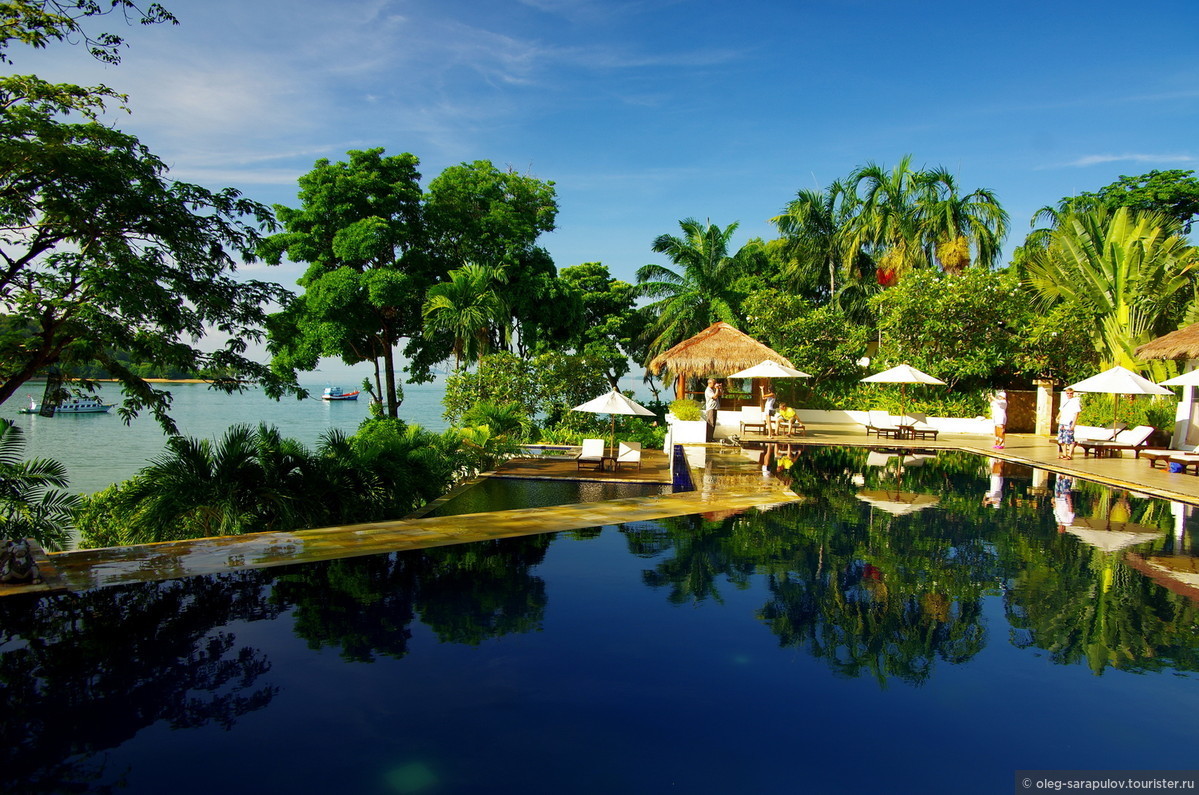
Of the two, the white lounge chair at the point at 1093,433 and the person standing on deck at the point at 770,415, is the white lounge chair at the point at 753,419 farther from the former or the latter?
the white lounge chair at the point at 1093,433

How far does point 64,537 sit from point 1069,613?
10727 millimetres

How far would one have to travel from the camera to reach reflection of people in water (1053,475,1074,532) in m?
10.5

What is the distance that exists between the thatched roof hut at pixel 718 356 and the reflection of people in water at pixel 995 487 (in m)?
7.91

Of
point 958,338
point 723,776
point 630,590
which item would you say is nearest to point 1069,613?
point 630,590

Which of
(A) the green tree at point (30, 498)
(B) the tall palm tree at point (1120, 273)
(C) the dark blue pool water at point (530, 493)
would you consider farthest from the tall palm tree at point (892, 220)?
(A) the green tree at point (30, 498)

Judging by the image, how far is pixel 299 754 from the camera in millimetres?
4156

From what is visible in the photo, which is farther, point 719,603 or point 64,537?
point 64,537

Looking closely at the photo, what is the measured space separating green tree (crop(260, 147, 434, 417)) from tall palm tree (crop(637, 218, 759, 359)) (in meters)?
10.4

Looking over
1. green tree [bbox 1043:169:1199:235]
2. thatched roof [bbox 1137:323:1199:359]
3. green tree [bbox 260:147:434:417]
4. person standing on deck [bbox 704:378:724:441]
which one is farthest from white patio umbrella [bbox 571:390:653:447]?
green tree [bbox 1043:169:1199:235]

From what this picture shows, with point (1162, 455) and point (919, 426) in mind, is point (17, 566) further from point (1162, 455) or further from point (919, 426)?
point (919, 426)

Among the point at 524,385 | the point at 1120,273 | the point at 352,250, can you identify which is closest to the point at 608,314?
the point at 352,250

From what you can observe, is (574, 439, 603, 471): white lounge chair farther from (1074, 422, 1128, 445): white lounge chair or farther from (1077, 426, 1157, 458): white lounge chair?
(1074, 422, 1128, 445): white lounge chair

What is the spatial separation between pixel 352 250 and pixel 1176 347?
2590 centimetres

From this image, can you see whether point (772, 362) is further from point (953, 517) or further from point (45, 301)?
point (45, 301)
